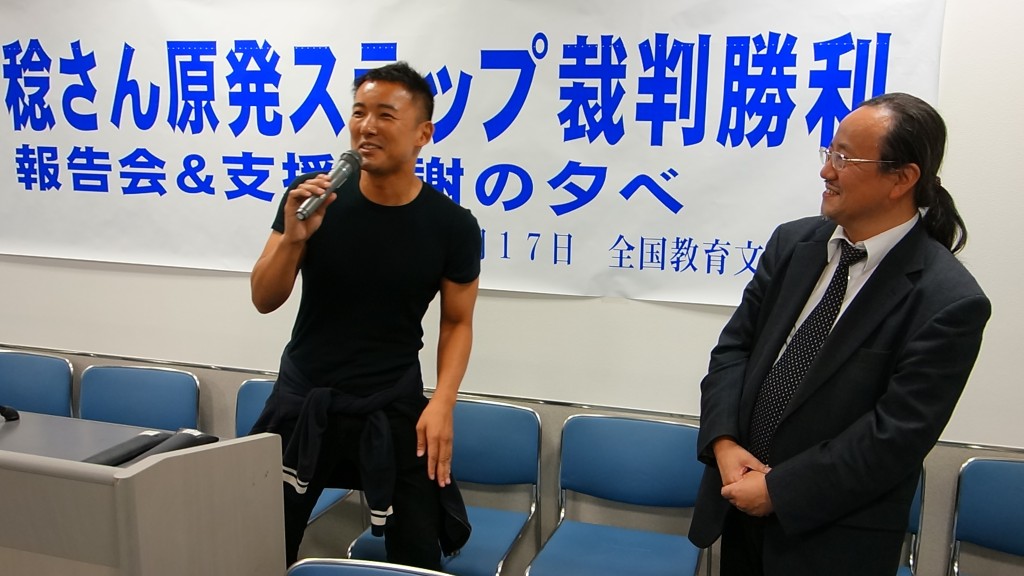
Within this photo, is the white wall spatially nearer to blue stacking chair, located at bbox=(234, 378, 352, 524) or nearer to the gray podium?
blue stacking chair, located at bbox=(234, 378, 352, 524)

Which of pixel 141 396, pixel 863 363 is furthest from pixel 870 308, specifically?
pixel 141 396

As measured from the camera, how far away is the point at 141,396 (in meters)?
2.91

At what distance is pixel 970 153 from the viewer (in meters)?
2.20

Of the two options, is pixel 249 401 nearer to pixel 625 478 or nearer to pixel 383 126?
pixel 625 478

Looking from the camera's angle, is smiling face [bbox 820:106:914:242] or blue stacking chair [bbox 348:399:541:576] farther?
blue stacking chair [bbox 348:399:541:576]

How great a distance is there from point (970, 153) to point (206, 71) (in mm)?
2454

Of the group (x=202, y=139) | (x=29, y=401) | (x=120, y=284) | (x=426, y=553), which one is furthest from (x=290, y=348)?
(x=29, y=401)

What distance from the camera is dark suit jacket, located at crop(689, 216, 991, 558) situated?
1418mm

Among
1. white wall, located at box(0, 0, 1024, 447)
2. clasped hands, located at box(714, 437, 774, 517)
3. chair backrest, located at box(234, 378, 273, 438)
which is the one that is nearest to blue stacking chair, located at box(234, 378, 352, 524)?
chair backrest, located at box(234, 378, 273, 438)

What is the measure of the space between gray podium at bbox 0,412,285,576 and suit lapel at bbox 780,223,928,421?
1031mm

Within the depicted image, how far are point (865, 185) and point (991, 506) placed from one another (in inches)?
51.5

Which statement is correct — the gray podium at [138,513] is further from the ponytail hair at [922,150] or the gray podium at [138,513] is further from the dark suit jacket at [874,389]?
the ponytail hair at [922,150]

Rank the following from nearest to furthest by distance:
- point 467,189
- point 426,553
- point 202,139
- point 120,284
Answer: point 426,553 → point 467,189 → point 202,139 → point 120,284

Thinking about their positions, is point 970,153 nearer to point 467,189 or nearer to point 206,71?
point 467,189
